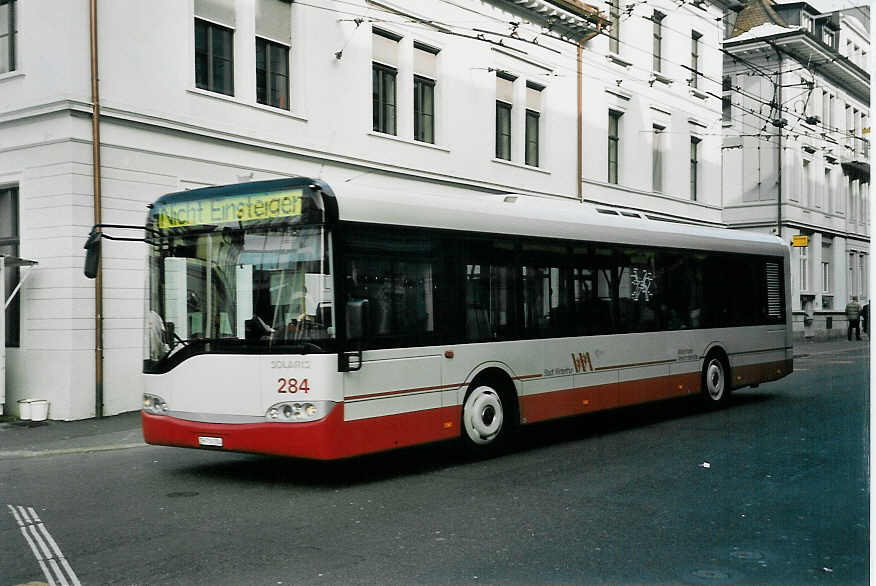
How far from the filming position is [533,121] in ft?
84.3

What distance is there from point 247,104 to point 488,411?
9.04 metres

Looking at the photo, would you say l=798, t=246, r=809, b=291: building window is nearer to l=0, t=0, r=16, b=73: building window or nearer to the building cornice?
the building cornice

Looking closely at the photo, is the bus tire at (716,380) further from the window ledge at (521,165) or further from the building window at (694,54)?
the building window at (694,54)

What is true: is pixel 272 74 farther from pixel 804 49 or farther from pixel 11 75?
pixel 804 49

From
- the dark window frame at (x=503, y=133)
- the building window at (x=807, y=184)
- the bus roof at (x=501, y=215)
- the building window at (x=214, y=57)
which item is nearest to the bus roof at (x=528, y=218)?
the bus roof at (x=501, y=215)

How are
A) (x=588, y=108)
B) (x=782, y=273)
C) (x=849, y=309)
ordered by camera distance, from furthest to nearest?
(x=849, y=309)
(x=588, y=108)
(x=782, y=273)

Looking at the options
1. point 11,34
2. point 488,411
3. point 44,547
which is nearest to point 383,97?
point 11,34

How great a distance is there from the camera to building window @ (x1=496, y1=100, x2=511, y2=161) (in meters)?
24.2

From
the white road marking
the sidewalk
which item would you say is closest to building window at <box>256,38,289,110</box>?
the sidewalk

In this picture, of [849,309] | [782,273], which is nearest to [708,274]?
[782,273]

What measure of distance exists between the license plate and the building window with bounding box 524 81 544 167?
17.4m

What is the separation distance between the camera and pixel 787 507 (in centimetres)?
778

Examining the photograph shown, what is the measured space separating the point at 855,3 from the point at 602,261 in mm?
7133

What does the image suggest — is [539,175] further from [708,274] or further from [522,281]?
[522,281]
